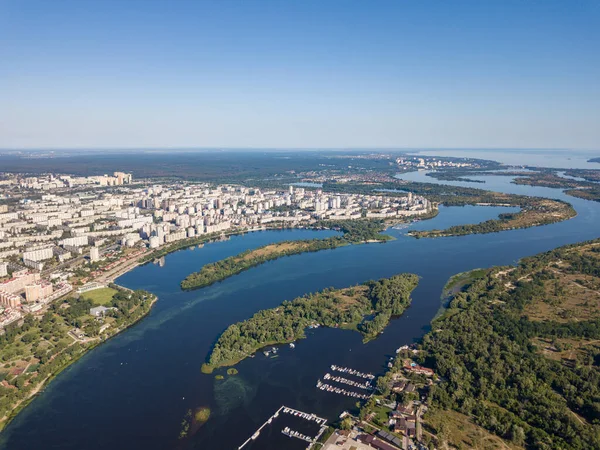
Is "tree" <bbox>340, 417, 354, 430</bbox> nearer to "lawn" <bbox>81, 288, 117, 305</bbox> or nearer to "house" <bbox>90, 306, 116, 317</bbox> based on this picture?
"house" <bbox>90, 306, 116, 317</bbox>

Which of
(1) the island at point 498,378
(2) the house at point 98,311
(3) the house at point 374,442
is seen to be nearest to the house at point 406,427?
(1) the island at point 498,378

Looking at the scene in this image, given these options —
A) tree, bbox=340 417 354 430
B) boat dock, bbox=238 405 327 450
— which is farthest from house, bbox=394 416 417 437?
boat dock, bbox=238 405 327 450

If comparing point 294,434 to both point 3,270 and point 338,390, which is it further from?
point 3,270

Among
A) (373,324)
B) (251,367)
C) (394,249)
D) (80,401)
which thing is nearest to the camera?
(80,401)

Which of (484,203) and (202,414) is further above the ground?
(484,203)

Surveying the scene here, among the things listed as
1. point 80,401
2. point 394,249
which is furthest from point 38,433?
point 394,249

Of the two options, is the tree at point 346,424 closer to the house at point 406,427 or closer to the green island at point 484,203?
the house at point 406,427

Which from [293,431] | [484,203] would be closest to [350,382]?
[293,431]

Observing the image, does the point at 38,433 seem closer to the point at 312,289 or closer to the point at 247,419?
the point at 247,419
